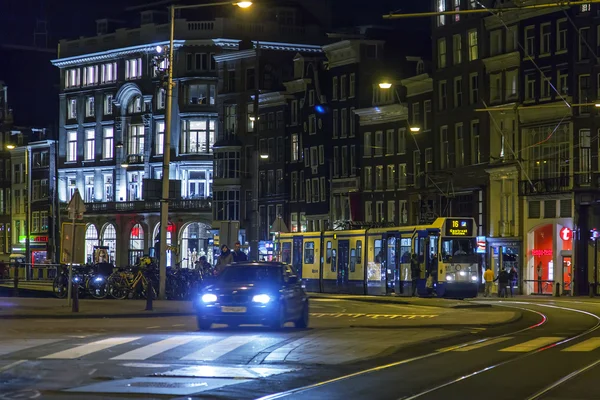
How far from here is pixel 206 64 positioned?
352 ft

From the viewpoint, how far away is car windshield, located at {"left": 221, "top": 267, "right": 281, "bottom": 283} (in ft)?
90.0

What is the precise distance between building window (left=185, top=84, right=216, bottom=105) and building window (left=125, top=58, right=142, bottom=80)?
6.04 m

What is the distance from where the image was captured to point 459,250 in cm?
5203

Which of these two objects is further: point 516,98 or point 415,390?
point 516,98

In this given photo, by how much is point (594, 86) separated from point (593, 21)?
3.39 meters

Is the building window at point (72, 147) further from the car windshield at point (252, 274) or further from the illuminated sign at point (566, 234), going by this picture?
the car windshield at point (252, 274)

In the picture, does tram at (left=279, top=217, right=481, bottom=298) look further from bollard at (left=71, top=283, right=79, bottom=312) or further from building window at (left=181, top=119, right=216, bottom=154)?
building window at (left=181, top=119, right=216, bottom=154)

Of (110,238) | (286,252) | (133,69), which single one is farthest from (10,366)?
(110,238)

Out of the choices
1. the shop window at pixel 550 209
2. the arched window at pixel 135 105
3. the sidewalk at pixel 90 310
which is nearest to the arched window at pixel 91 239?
the arched window at pixel 135 105

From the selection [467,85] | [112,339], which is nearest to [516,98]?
[467,85]

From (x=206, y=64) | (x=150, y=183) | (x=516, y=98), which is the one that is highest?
(x=206, y=64)

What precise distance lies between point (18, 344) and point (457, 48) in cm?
5583

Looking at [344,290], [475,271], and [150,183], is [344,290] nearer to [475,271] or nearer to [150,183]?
[475,271]

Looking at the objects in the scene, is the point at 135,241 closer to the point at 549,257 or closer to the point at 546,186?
the point at 549,257
